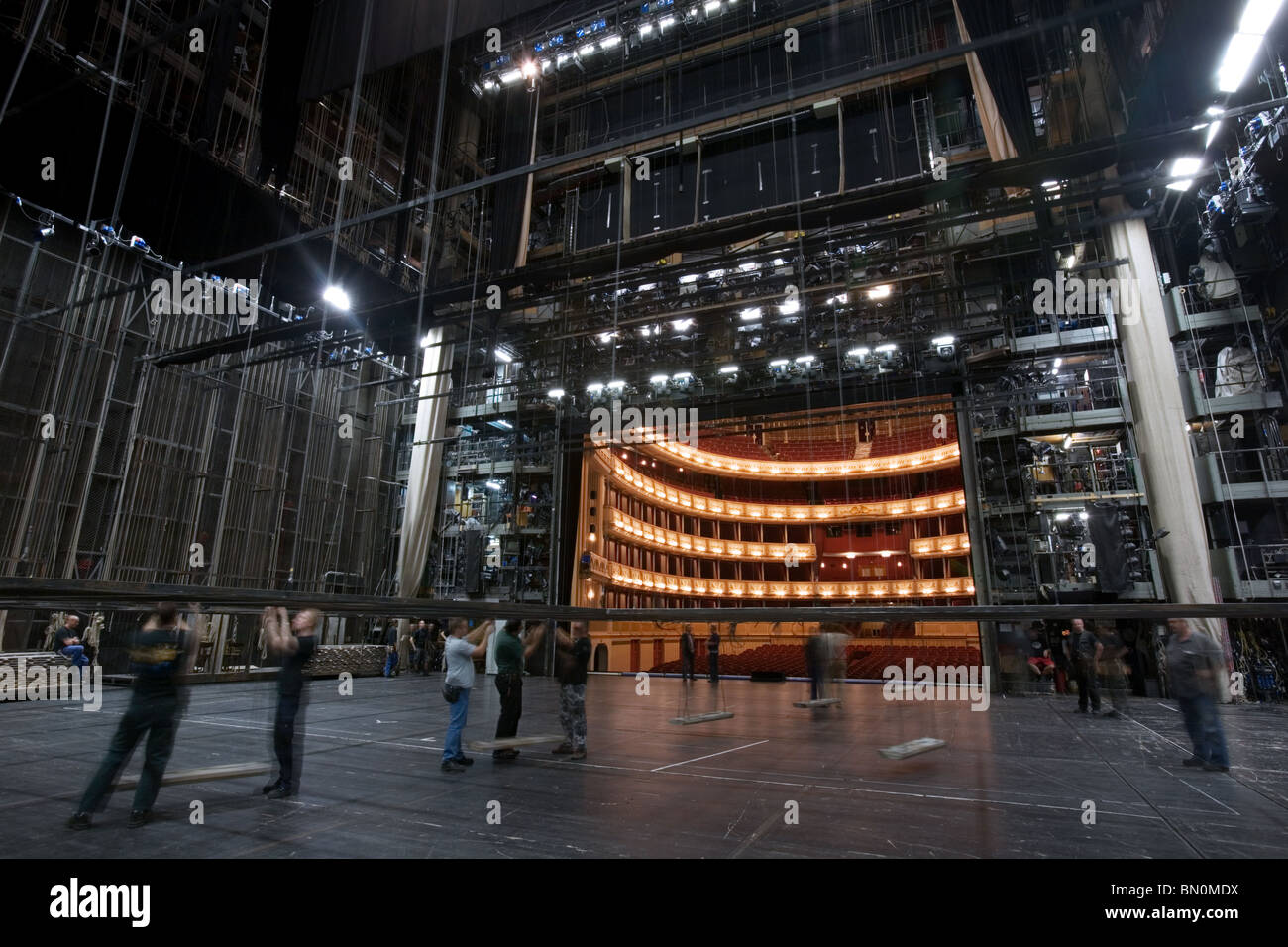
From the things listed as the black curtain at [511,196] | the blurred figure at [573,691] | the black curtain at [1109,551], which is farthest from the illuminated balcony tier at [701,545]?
the blurred figure at [573,691]

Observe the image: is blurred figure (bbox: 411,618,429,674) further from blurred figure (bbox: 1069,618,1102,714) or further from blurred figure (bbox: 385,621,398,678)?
blurred figure (bbox: 1069,618,1102,714)

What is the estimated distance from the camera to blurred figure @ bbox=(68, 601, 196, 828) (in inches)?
142

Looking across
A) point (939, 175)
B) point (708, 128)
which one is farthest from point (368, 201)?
point (939, 175)

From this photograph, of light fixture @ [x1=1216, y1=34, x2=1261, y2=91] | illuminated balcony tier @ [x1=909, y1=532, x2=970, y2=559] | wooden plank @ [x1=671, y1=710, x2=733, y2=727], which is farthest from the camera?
illuminated balcony tier @ [x1=909, y1=532, x2=970, y2=559]

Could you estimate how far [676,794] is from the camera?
4.53m

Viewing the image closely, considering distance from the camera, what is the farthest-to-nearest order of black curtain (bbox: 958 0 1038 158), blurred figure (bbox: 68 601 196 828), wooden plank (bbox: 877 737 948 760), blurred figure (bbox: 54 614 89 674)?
blurred figure (bbox: 54 614 89 674) → black curtain (bbox: 958 0 1038 158) → wooden plank (bbox: 877 737 948 760) → blurred figure (bbox: 68 601 196 828)

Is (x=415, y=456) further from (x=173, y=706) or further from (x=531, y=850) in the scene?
(x=531, y=850)

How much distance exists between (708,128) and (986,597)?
14407mm

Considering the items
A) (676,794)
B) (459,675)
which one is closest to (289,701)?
(459,675)

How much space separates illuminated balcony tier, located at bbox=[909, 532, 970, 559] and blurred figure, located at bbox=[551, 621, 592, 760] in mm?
28067

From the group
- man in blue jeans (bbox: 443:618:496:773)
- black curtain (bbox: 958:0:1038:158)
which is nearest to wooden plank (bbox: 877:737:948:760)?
man in blue jeans (bbox: 443:618:496:773)

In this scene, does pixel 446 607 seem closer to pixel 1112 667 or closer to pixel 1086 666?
pixel 1112 667

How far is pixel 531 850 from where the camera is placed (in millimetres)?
3209
